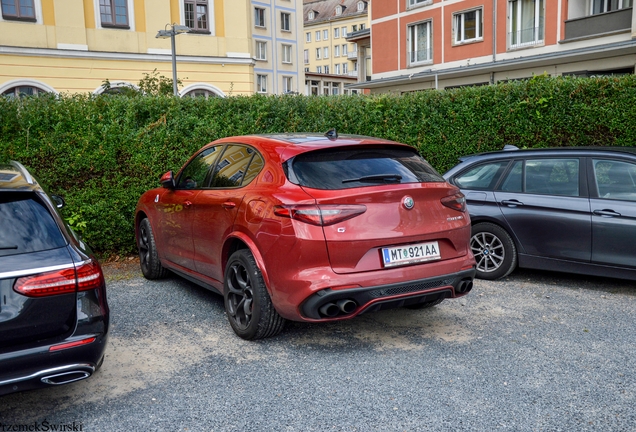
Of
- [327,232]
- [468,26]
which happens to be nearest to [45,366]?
[327,232]

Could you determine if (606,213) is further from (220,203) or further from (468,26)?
(468,26)

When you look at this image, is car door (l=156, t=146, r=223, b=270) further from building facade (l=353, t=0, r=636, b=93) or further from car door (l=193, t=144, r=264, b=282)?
building facade (l=353, t=0, r=636, b=93)

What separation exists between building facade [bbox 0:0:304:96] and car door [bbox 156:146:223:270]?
16674mm

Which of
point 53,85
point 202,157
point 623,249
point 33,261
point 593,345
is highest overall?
point 53,85

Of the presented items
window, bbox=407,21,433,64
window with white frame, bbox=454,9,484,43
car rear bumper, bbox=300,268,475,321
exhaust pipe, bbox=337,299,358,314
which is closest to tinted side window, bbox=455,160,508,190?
car rear bumper, bbox=300,268,475,321

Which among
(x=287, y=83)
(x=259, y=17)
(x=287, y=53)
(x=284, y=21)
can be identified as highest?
(x=259, y=17)

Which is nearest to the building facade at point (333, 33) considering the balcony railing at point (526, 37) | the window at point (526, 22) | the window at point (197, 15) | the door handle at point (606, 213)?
the window at point (526, 22)

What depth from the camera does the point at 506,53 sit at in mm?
29891

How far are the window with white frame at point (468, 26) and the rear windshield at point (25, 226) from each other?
31.2 m

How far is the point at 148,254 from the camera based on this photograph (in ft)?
22.8

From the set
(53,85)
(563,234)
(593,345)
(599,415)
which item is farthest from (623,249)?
(53,85)

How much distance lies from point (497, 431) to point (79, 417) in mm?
2479

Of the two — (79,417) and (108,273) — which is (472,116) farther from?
(79,417)

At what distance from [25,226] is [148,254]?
11.9ft
